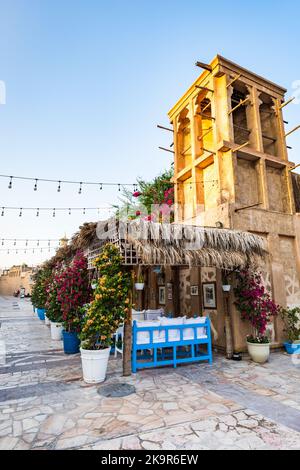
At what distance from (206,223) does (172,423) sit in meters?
6.44

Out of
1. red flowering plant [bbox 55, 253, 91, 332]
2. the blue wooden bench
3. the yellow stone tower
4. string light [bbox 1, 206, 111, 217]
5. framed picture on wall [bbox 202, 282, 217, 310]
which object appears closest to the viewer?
the blue wooden bench

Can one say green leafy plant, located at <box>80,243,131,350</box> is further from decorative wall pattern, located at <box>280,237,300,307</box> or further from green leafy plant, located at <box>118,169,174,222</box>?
green leafy plant, located at <box>118,169,174,222</box>

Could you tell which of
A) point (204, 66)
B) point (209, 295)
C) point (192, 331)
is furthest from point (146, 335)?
point (204, 66)

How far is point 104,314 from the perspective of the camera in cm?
565

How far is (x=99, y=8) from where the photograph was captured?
7.25m

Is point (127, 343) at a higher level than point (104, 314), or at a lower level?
lower

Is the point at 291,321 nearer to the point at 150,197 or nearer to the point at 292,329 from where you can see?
the point at 292,329

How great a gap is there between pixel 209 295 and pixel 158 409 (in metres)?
4.47

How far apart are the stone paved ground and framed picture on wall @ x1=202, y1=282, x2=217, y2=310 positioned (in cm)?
176

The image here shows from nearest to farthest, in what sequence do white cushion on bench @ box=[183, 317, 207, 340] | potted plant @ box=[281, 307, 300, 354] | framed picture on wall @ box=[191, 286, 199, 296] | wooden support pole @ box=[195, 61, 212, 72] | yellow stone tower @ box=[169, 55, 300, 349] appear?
white cushion on bench @ box=[183, 317, 207, 340] < potted plant @ box=[281, 307, 300, 354] < yellow stone tower @ box=[169, 55, 300, 349] < framed picture on wall @ box=[191, 286, 199, 296] < wooden support pole @ box=[195, 61, 212, 72]

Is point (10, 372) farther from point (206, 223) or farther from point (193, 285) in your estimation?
point (206, 223)

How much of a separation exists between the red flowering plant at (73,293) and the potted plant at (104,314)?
1.64m

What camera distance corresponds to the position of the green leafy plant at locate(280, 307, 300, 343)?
26.1ft

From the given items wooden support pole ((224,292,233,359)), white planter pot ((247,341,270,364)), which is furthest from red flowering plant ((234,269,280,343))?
wooden support pole ((224,292,233,359))
